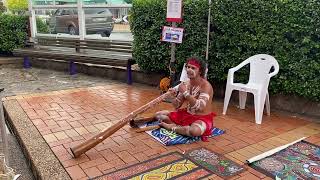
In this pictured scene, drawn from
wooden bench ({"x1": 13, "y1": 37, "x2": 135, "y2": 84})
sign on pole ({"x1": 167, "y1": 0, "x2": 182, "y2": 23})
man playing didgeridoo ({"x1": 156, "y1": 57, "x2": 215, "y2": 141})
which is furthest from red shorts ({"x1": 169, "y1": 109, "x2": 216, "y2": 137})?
wooden bench ({"x1": 13, "y1": 37, "x2": 135, "y2": 84})

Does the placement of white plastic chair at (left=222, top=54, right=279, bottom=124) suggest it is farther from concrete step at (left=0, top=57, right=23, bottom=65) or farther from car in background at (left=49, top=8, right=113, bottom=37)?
concrete step at (left=0, top=57, right=23, bottom=65)

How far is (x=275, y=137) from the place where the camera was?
153 inches

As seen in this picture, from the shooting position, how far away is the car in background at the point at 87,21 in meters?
7.70

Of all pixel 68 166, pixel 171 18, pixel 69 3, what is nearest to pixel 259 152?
pixel 68 166

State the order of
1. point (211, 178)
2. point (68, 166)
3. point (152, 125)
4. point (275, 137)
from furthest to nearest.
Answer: point (152, 125) < point (275, 137) < point (68, 166) < point (211, 178)

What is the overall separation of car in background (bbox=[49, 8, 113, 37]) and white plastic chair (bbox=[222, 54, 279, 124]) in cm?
394

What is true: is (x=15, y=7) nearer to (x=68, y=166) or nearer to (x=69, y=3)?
(x=69, y=3)

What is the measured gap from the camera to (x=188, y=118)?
A: 3809mm

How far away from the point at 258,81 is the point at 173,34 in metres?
1.55

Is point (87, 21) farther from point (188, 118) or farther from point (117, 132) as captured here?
point (188, 118)

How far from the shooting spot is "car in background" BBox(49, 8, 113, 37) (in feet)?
25.2

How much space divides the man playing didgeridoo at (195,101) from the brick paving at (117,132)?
190mm

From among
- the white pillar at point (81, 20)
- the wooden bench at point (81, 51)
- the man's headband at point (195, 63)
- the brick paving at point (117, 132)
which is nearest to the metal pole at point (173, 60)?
the brick paving at point (117, 132)

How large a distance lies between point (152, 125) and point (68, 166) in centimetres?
138
